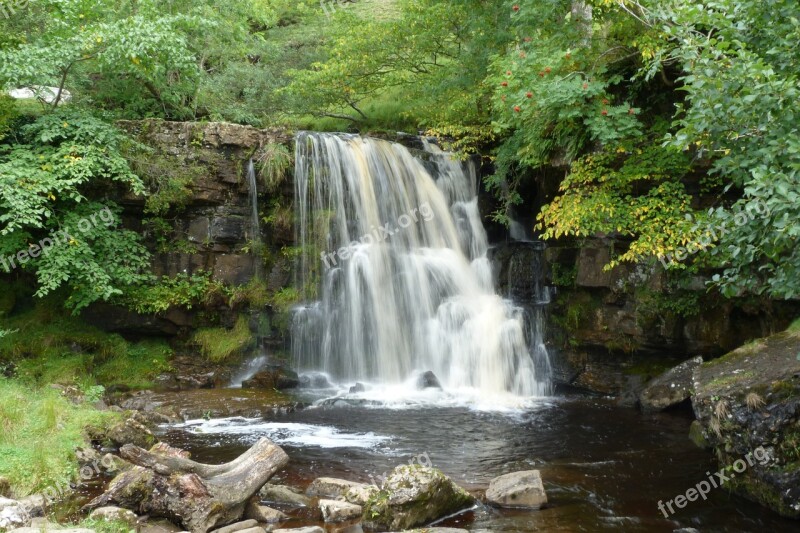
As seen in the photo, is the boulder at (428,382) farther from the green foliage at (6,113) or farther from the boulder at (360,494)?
the green foliage at (6,113)

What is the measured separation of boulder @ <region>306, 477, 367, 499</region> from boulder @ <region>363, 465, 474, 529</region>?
60 cm

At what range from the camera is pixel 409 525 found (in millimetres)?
6207

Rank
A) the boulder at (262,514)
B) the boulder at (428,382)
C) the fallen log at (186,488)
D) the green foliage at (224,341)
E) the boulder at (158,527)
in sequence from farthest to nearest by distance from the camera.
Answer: the green foliage at (224,341) → the boulder at (428,382) → the boulder at (262,514) → the fallen log at (186,488) → the boulder at (158,527)

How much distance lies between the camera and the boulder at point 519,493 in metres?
6.79

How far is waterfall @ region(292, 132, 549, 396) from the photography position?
1280cm

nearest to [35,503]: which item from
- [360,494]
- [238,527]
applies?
[238,527]

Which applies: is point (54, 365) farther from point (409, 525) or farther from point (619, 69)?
point (619, 69)


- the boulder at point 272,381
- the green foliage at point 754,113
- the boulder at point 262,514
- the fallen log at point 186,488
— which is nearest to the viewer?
the green foliage at point 754,113

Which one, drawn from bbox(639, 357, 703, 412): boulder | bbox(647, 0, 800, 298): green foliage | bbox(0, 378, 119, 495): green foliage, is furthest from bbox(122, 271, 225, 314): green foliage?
bbox(647, 0, 800, 298): green foliage

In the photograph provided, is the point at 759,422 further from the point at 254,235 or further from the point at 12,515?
the point at 254,235

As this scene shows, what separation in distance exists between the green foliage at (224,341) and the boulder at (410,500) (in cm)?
748

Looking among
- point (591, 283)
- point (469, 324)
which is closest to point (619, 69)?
point (591, 283)

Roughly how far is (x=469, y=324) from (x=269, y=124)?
312 inches

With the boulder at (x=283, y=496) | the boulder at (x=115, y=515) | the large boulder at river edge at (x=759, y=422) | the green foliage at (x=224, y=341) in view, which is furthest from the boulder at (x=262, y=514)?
the green foliage at (x=224, y=341)
